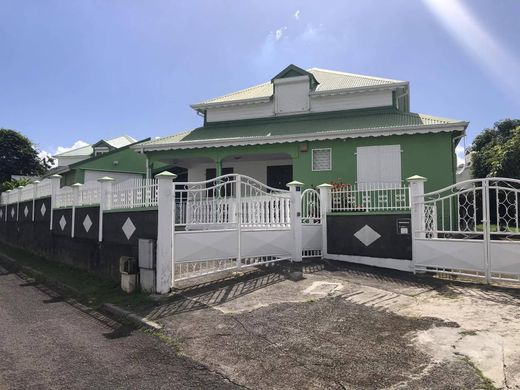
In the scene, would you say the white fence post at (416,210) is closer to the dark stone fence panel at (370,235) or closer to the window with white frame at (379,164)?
the dark stone fence panel at (370,235)

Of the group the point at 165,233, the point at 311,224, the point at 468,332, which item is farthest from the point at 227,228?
the point at 468,332

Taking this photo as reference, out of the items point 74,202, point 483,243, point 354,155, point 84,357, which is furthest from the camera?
point 354,155

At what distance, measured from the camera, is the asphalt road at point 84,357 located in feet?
13.2

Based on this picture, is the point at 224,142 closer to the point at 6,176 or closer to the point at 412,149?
the point at 412,149

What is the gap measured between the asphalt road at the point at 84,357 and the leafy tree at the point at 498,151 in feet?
75.3

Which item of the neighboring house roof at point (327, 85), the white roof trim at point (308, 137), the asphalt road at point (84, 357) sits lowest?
the asphalt road at point (84, 357)

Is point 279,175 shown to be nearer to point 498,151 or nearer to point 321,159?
point 321,159

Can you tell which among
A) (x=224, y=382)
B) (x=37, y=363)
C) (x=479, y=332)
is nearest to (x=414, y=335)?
(x=479, y=332)

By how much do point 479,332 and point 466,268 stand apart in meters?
2.99

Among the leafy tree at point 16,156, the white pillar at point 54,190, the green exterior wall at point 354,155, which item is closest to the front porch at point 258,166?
the green exterior wall at point 354,155

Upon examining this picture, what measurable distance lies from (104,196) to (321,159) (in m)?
8.64

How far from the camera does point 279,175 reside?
61.7 feet

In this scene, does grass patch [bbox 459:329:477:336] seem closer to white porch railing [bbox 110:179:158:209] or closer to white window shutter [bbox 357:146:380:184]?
white porch railing [bbox 110:179:158:209]

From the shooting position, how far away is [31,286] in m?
9.41
